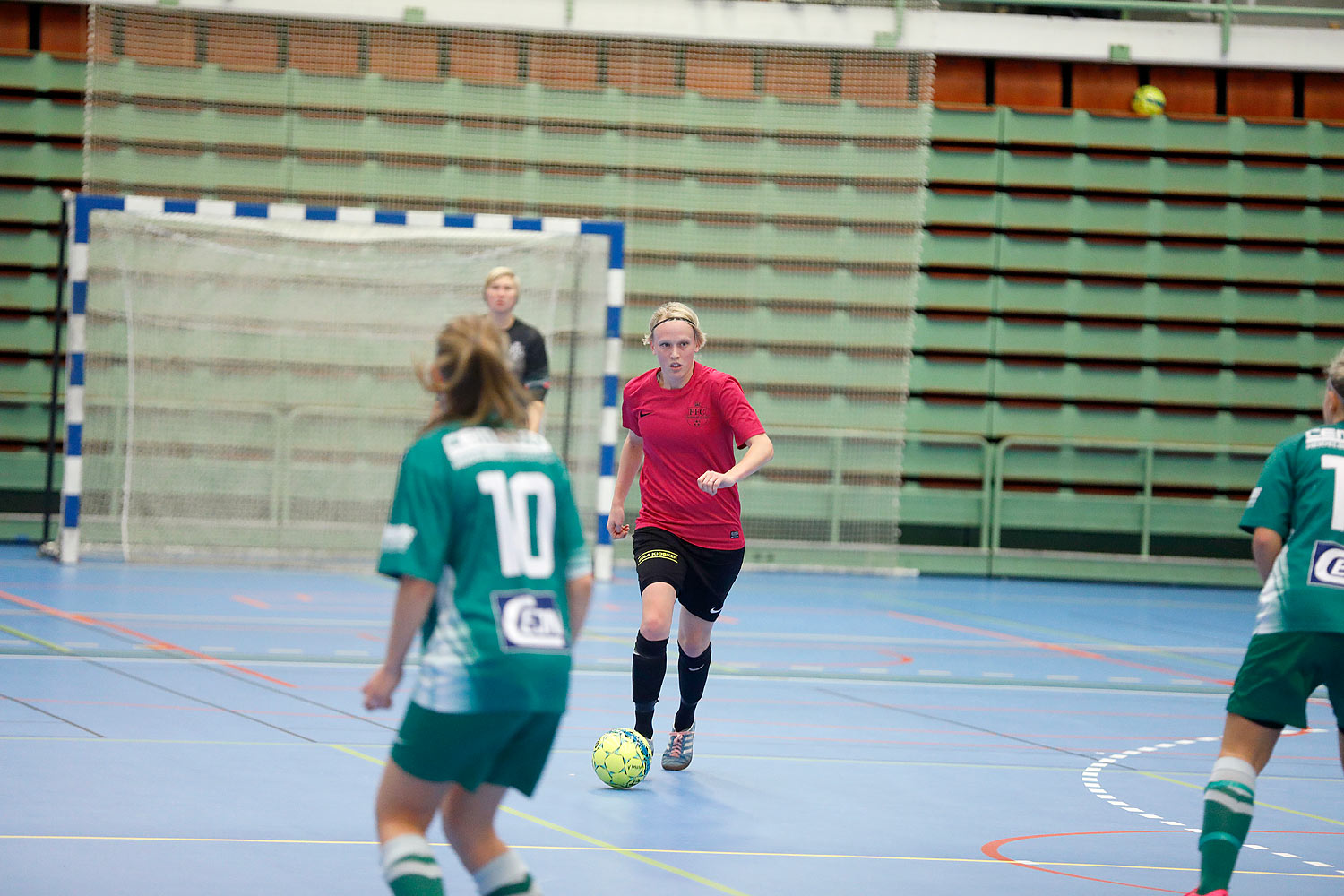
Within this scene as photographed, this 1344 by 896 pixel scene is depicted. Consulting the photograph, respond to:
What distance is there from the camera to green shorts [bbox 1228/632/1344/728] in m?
3.92

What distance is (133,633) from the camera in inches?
341

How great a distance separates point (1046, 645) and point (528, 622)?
26.3ft

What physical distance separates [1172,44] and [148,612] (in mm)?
11282

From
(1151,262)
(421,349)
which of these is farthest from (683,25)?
(1151,262)

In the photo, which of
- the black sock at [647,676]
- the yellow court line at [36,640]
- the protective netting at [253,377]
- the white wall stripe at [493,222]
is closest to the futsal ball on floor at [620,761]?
the black sock at [647,676]

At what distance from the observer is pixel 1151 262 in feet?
50.0

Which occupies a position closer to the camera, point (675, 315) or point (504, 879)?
point (504, 879)

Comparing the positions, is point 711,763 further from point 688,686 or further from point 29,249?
point 29,249

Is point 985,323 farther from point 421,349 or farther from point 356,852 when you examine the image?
point 356,852

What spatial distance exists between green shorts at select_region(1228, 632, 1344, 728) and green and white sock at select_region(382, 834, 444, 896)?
2.26m

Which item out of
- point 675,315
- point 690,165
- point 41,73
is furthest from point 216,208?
point 675,315

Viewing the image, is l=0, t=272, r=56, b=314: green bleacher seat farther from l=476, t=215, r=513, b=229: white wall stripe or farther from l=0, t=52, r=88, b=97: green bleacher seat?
l=476, t=215, r=513, b=229: white wall stripe

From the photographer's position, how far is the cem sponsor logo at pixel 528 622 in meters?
2.92

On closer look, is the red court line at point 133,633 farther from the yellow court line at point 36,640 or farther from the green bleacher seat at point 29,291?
the green bleacher seat at point 29,291
